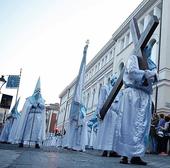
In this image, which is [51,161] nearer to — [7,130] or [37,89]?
[37,89]

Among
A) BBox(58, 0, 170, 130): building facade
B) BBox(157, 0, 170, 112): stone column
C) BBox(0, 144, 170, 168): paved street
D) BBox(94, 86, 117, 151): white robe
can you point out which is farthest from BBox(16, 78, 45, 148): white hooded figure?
BBox(157, 0, 170, 112): stone column

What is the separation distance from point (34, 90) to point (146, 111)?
21.2ft

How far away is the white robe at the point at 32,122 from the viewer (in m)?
10.5

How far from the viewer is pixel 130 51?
2791 centimetres

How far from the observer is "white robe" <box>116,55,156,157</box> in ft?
15.9

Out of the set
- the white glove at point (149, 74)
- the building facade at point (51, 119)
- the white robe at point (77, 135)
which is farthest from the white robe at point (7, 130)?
the building facade at point (51, 119)

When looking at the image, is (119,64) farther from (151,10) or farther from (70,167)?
(70,167)

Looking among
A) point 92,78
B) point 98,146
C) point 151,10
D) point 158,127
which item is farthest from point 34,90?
point 92,78

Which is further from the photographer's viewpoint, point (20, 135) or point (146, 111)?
point (20, 135)

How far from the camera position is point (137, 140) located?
16.0 feet

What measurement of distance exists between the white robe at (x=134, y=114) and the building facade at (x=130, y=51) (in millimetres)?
2635

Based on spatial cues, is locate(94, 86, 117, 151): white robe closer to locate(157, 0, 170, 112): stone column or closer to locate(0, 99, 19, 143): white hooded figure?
locate(0, 99, 19, 143): white hooded figure

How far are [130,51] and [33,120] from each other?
733 inches

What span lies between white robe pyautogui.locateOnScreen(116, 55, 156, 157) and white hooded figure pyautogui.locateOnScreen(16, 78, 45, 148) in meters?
5.87
